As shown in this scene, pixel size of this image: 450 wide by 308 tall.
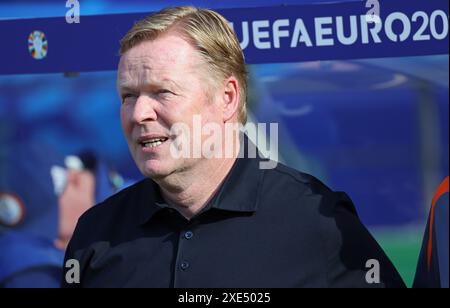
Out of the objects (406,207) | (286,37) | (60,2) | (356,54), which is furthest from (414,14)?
(60,2)

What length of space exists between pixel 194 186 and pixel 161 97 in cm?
27

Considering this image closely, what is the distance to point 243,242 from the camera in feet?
6.30

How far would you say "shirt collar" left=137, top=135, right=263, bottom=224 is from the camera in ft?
6.42

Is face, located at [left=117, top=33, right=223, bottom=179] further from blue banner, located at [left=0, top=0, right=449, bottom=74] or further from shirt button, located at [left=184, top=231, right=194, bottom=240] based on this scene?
blue banner, located at [left=0, top=0, right=449, bottom=74]

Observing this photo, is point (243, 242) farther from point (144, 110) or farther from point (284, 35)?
point (284, 35)

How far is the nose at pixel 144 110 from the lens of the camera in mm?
1888

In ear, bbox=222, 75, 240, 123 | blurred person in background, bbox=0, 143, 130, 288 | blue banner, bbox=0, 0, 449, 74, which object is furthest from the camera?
blurred person in background, bbox=0, 143, 130, 288

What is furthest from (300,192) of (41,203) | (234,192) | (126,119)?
(41,203)

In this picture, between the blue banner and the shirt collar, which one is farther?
the blue banner

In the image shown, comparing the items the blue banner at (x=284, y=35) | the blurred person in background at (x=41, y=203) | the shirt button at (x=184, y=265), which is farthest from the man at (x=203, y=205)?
the blurred person in background at (x=41, y=203)

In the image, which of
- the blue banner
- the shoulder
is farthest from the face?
the blue banner

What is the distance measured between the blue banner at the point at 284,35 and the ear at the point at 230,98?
19.8 inches

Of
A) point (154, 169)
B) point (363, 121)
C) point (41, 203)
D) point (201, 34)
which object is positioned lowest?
point (41, 203)
